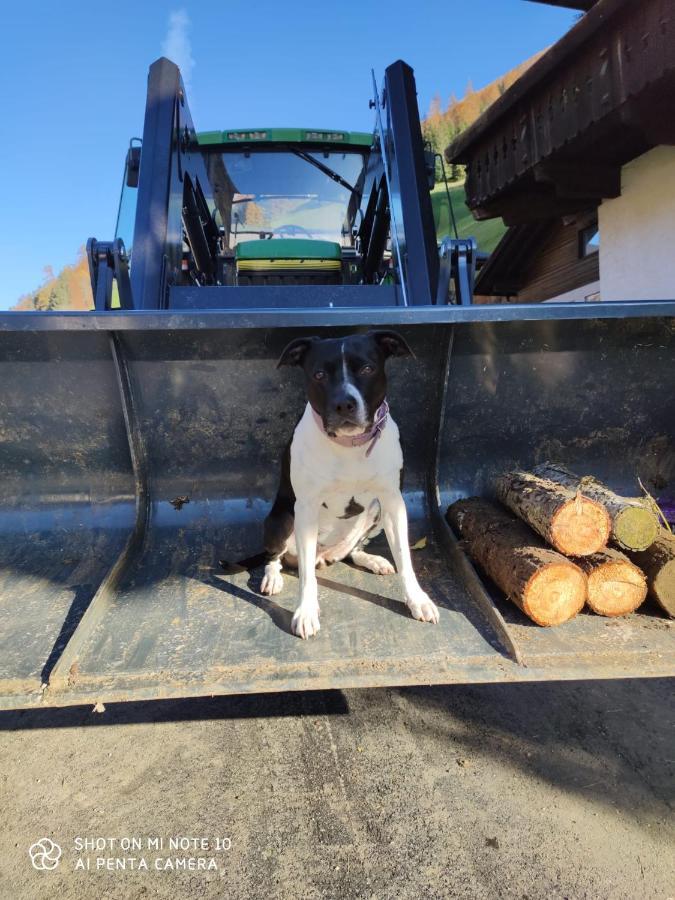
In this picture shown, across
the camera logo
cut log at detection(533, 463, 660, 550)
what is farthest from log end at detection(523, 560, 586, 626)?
the camera logo

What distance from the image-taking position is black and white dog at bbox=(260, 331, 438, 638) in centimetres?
199

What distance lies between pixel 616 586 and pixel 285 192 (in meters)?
4.69

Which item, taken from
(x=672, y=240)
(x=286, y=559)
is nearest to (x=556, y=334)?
(x=286, y=559)

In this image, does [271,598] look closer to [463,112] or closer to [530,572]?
[530,572]

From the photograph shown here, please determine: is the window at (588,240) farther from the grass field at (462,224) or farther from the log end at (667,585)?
the log end at (667,585)

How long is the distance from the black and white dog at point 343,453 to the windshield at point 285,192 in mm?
3669

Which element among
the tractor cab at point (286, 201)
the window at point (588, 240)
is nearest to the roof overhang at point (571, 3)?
Result: the window at point (588, 240)

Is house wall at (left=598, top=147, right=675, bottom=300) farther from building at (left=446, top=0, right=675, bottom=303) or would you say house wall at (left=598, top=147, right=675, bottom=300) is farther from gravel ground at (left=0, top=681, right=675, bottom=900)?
gravel ground at (left=0, top=681, right=675, bottom=900)

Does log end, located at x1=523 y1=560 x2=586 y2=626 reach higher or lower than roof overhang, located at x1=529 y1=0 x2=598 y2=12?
lower

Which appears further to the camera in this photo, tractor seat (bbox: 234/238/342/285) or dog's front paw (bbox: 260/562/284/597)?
tractor seat (bbox: 234/238/342/285)

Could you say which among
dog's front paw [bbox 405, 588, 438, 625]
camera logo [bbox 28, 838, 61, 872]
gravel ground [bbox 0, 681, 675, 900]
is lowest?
gravel ground [bbox 0, 681, 675, 900]

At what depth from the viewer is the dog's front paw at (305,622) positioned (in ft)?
6.32

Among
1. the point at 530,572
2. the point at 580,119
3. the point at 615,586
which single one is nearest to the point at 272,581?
the point at 530,572

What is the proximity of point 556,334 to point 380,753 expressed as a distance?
6.29 feet
